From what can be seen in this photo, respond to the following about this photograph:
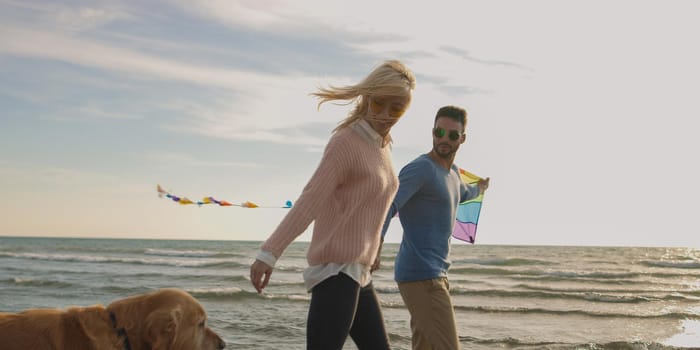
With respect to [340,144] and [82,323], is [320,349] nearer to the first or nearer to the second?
[340,144]

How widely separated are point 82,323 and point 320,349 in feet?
4.04

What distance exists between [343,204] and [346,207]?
0.07 feet

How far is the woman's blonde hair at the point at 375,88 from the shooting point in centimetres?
351

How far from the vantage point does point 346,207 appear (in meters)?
3.38

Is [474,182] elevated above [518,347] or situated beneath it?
elevated above

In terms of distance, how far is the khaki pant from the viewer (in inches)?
174

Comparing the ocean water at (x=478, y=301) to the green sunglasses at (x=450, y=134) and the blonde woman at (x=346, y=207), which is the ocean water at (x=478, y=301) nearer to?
the green sunglasses at (x=450, y=134)

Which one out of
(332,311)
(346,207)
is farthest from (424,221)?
(332,311)

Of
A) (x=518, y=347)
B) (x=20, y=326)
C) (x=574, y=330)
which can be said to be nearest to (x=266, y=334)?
(x=518, y=347)

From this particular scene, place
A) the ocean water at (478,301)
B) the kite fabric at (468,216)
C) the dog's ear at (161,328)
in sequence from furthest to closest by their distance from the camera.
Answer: the ocean water at (478,301), the kite fabric at (468,216), the dog's ear at (161,328)

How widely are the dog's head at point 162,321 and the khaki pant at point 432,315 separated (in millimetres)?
1466

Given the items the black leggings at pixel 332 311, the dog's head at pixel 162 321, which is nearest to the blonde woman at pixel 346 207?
the black leggings at pixel 332 311

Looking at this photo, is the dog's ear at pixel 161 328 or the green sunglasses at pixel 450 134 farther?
the green sunglasses at pixel 450 134

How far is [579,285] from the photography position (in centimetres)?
2208
